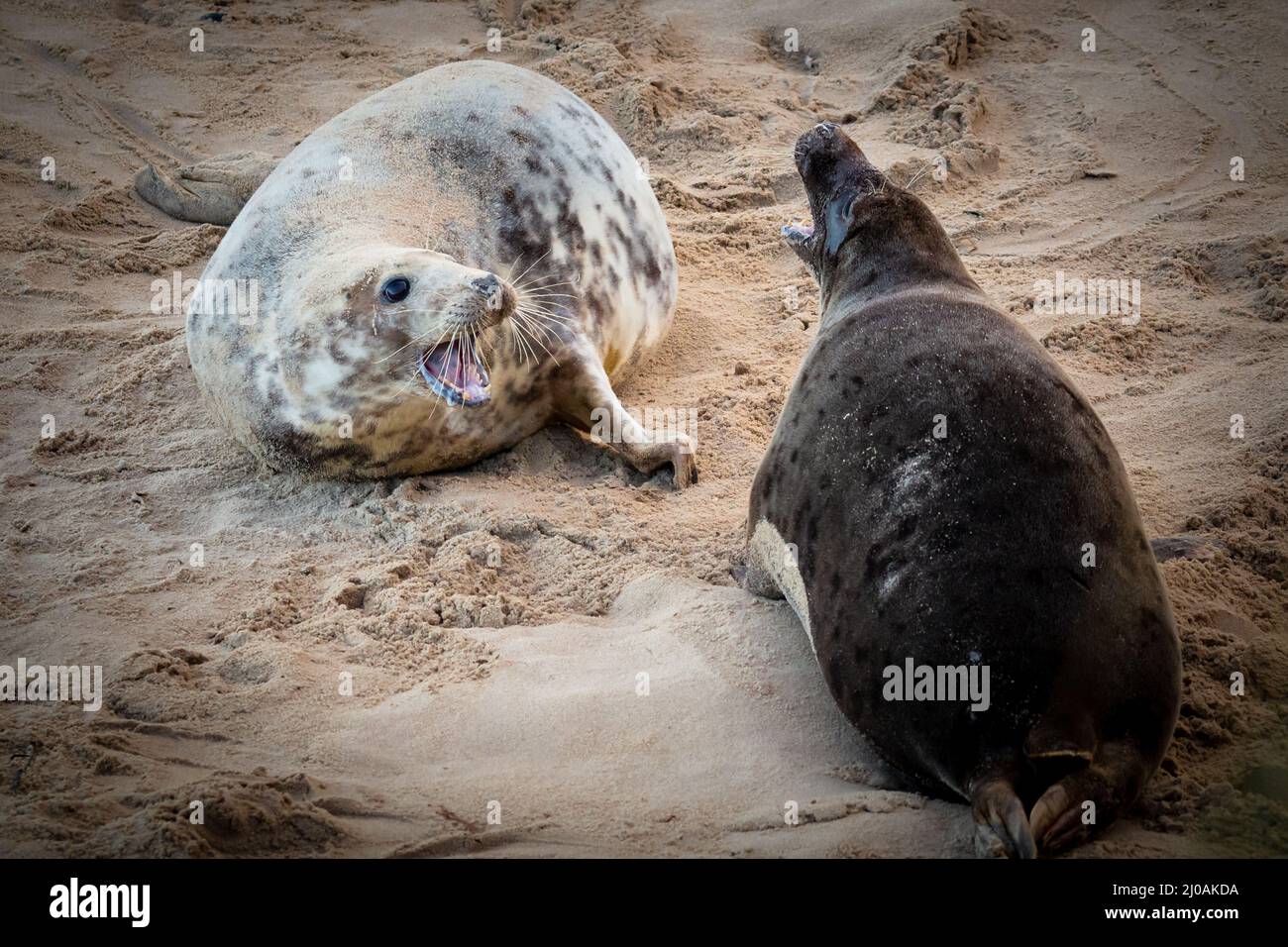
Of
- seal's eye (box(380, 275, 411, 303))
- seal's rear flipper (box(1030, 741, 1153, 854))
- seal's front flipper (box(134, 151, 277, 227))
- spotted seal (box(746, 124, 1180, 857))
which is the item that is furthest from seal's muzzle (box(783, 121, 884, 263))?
seal's front flipper (box(134, 151, 277, 227))

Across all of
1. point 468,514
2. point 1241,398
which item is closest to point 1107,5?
point 1241,398

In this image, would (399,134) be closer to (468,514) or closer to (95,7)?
(468,514)

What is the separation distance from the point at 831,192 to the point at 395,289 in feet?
4.42

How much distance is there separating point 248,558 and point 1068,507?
93.5 inches

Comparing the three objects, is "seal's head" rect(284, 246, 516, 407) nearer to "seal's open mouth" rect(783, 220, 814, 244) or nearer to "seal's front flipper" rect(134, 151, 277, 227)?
"seal's open mouth" rect(783, 220, 814, 244)

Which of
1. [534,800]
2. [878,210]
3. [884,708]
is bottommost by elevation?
[534,800]

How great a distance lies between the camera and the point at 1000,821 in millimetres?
2447

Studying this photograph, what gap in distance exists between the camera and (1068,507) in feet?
9.10

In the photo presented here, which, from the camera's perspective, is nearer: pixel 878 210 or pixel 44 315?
pixel 878 210

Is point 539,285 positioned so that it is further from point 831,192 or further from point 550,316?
point 831,192

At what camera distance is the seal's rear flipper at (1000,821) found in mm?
2401

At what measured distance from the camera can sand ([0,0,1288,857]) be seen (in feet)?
9.10

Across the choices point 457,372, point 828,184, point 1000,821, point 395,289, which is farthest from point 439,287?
point 1000,821

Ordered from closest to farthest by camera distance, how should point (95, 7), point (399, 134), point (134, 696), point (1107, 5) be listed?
1. point (134, 696)
2. point (399, 134)
3. point (1107, 5)
4. point (95, 7)
